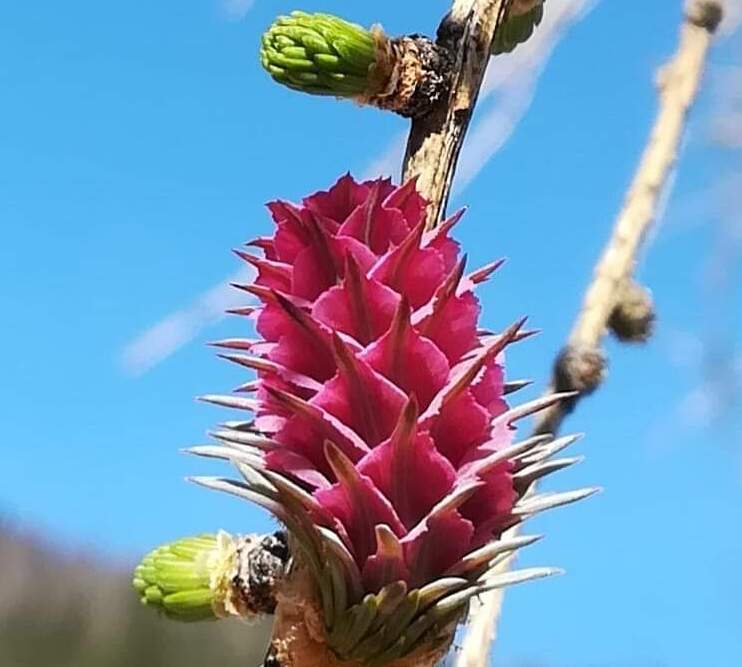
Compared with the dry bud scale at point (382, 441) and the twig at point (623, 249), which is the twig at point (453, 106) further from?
the twig at point (623, 249)

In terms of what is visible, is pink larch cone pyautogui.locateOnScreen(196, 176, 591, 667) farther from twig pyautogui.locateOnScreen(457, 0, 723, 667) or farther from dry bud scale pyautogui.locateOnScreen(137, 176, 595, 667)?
twig pyautogui.locateOnScreen(457, 0, 723, 667)

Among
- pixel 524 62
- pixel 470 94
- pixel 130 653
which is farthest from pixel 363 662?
pixel 130 653

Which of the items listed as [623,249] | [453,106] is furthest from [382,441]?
[623,249]

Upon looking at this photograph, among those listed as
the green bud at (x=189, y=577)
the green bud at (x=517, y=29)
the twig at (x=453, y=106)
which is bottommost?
the green bud at (x=189, y=577)

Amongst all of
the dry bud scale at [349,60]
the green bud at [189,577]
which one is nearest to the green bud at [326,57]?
the dry bud scale at [349,60]

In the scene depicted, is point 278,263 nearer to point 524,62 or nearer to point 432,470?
point 432,470

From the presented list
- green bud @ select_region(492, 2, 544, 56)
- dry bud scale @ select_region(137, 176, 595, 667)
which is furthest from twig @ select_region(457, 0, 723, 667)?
dry bud scale @ select_region(137, 176, 595, 667)
